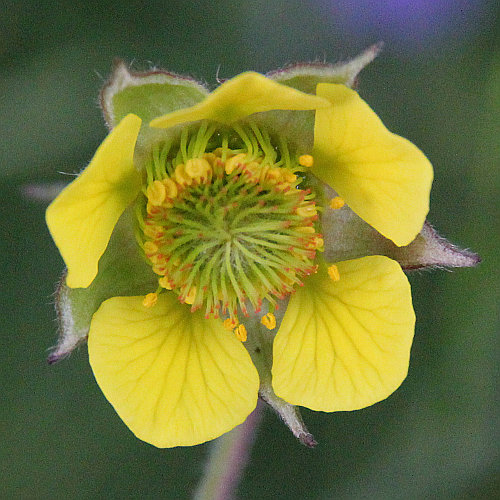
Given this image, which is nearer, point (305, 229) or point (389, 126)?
point (305, 229)

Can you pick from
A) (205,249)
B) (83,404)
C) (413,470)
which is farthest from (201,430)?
(413,470)

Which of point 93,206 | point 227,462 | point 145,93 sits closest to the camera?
point 93,206

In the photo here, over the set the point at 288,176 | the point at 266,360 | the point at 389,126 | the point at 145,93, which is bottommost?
the point at 266,360

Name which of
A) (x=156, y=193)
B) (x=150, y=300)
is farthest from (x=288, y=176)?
(x=150, y=300)

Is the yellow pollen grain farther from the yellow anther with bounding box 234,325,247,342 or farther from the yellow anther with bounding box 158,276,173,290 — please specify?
the yellow anther with bounding box 234,325,247,342

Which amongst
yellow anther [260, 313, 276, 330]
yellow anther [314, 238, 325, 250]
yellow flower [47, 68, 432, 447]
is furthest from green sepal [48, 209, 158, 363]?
yellow anther [314, 238, 325, 250]

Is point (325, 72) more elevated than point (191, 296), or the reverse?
point (325, 72)

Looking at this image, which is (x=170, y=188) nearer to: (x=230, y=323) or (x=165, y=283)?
(x=165, y=283)
